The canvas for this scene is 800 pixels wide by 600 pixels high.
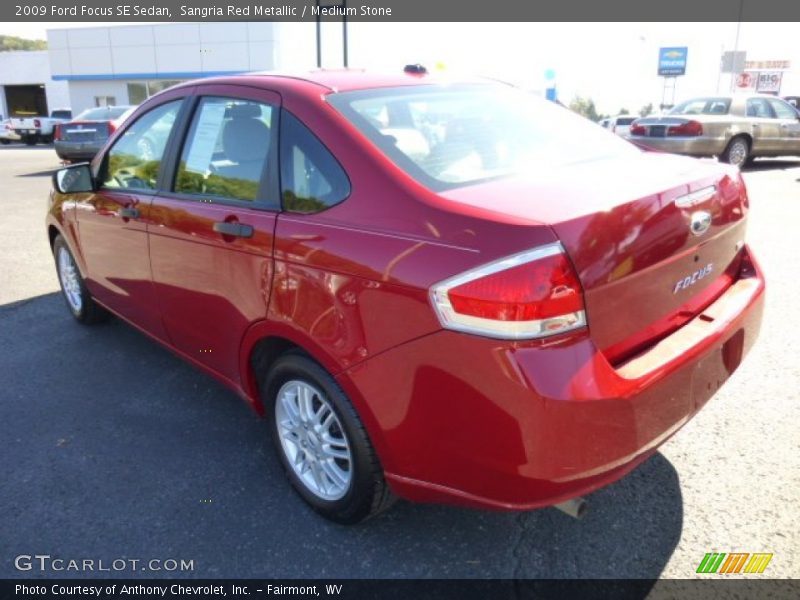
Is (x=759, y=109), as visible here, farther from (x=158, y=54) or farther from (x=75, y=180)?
(x=158, y=54)

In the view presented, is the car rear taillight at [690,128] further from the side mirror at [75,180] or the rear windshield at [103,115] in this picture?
the rear windshield at [103,115]

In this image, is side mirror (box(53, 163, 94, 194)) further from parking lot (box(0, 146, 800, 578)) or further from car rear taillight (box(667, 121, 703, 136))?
car rear taillight (box(667, 121, 703, 136))

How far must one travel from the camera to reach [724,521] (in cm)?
255

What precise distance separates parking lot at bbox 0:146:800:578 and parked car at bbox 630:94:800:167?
31.9 feet

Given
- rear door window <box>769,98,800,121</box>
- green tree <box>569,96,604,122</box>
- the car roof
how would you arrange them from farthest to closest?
green tree <box>569,96,604,122</box>, rear door window <box>769,98,800,121</box>, the car roof

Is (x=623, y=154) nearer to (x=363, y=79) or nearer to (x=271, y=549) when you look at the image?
(x=363, y=79)

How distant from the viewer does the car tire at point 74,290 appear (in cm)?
475

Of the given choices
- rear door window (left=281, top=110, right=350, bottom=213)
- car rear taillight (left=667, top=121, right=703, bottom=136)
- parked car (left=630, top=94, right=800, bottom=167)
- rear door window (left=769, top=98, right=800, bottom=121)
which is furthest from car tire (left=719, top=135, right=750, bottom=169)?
rear door window (left=281, top=110, right=350, bottom=213)

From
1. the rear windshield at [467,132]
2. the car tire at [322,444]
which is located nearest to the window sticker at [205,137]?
the rear windshield at [467,132]

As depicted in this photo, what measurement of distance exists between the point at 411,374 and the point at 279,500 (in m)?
1.14

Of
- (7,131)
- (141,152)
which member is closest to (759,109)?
(141,152)

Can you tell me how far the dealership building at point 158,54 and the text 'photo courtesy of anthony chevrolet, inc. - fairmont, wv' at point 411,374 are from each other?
115ft

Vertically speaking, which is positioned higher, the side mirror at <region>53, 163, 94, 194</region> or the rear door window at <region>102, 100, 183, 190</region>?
the rear door window at <region>102, 100, 183, 190</region>

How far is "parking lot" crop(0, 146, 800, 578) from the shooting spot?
244cm
